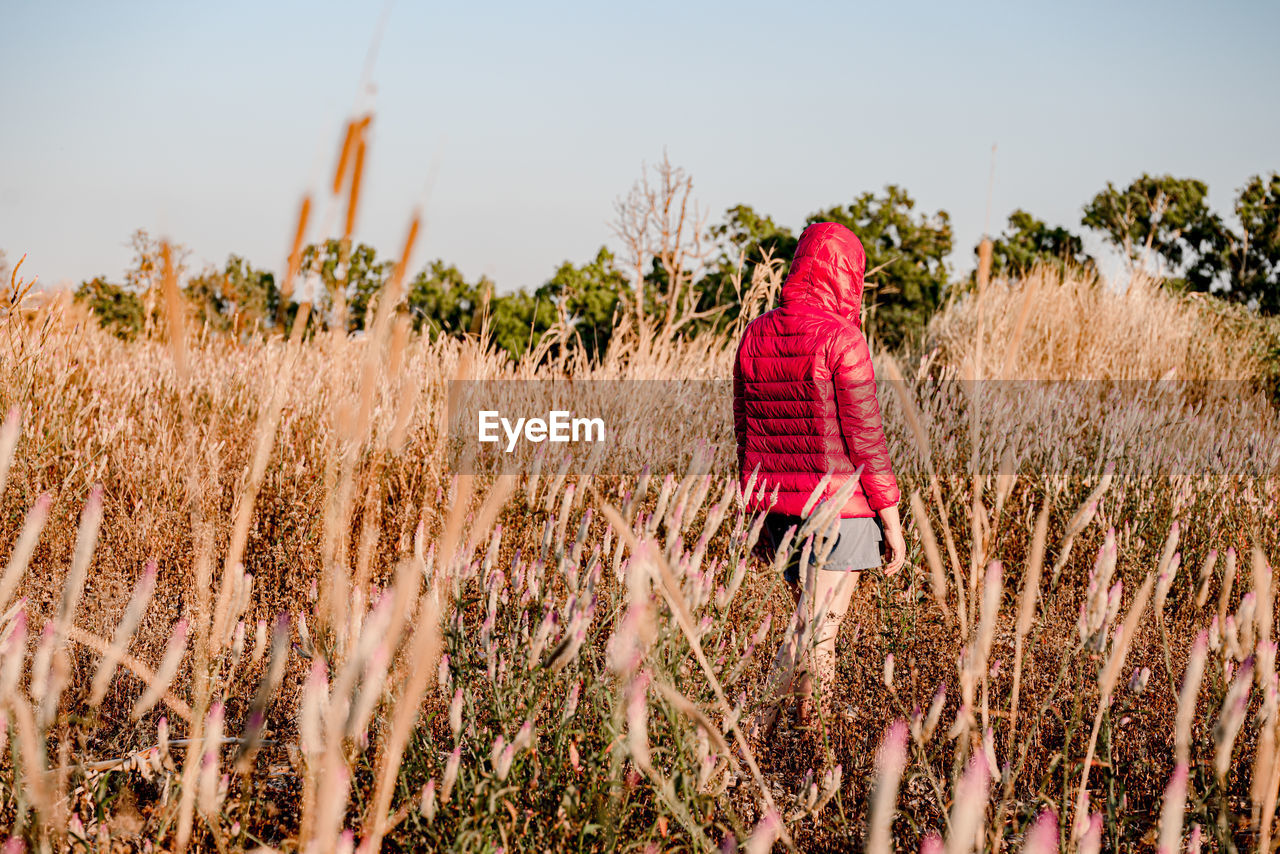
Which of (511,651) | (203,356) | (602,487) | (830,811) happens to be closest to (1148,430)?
(602,487)

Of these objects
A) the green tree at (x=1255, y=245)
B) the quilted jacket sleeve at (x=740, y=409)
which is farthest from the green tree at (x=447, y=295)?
the green tree at (x=1255, y=245)

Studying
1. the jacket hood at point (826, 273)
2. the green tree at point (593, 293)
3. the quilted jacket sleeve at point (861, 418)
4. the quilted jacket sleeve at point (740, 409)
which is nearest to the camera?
the quilted jacket sleeve at point (861, 418)

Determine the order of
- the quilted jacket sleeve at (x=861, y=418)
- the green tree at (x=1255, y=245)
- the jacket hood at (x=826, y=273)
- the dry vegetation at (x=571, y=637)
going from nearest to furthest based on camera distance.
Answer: the dry vegetation at (x=571, y=637) → the quilted jacket sleeve at (x=861, y=418) → the jacket hood at (x=826, y=273) → the green tree at (x=1255, y=245)

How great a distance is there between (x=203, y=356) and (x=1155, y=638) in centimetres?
551

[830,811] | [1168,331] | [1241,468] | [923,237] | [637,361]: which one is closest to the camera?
[830,811]

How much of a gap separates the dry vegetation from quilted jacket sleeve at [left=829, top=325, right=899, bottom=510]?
0.85 ft

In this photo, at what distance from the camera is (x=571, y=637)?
110 cm

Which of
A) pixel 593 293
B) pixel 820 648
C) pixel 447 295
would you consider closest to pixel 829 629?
pixel 820 648

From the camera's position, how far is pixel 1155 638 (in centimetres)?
316

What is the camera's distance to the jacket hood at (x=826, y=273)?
2.76 metres

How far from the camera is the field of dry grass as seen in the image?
0.98 metres

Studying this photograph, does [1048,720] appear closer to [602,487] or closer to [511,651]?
[511,651]

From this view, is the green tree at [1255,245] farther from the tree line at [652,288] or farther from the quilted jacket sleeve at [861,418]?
the quilted jacket sleeve at [861,418]

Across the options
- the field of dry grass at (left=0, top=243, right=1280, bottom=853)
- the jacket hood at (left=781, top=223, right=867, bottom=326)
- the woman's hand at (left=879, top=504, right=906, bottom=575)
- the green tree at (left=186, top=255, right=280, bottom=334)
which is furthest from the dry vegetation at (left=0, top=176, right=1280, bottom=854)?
the green tree at (left=186, top=255, right=280, bottom=334)
